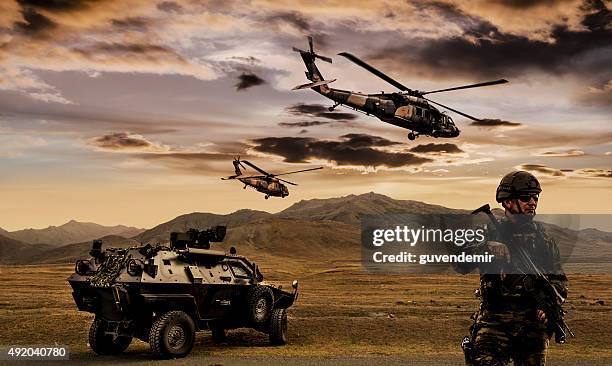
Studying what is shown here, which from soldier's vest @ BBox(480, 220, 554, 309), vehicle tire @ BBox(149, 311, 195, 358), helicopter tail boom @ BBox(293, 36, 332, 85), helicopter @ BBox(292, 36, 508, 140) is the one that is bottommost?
vehicle tire @ BBox(149, 311, 195, 358)

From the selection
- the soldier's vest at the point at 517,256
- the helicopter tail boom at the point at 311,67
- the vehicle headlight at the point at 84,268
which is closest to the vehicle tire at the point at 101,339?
the vehicle headlight at the point at 84,268

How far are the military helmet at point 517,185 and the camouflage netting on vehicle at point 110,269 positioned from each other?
10.6 meters

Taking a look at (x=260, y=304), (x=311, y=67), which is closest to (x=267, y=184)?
(x=311, y=67)

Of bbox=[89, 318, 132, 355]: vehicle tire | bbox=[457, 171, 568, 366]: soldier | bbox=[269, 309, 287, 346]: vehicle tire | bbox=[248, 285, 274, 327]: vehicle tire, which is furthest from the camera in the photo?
bbox=[269, 309, 287, 346]: vehicle tire

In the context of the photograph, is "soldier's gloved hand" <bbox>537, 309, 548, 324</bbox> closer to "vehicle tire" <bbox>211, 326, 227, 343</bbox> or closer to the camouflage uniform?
the camouflage uniform

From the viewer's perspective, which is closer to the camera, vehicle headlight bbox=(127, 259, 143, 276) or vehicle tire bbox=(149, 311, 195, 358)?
vehicle tire bbox=(149, 311, 195, 358)

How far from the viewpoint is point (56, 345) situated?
17016 millimetres

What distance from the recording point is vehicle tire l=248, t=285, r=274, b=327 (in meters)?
16.6

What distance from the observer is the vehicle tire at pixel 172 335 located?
14.1 m

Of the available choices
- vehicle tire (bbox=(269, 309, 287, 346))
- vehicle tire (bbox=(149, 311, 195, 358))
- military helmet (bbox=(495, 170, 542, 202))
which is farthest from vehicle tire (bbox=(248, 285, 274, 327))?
military helmet (bbox=(495, 170, 542, 202))

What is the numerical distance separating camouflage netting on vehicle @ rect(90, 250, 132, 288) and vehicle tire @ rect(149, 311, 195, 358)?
55.0 inches

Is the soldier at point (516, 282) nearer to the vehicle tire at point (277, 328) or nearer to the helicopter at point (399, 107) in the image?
the vehicle tire at point (277, 328)

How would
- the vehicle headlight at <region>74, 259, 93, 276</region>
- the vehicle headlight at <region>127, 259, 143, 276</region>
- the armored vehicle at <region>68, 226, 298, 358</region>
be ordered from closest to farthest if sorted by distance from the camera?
the armored vehicle at <region>68, 226, 298, 358</region> < the vehicle headlight at <region>127, 259, 143, 276</region> < the vehicle headlight at <region>74, 259, 93, 276</region>

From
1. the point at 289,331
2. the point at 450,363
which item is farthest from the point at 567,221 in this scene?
the point at 289,331
